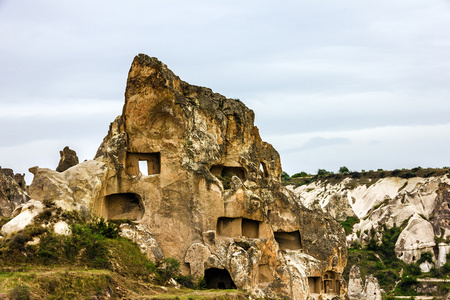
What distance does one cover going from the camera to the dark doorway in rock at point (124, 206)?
41562mm

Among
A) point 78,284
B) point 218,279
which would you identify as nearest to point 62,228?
point 78,284

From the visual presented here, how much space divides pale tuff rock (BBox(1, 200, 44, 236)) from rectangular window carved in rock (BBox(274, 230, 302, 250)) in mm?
20133

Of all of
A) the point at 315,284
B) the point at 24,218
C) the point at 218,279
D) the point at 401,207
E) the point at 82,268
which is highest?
the point at 401,207

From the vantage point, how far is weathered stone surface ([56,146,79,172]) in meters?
44.9

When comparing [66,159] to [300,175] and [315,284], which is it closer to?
[315,284]

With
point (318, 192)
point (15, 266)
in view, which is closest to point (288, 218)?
point (15, 266)

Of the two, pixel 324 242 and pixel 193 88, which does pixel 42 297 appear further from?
pixel 324 242

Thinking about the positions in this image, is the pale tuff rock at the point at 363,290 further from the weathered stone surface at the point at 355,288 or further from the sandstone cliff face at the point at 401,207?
the sandstone cliff face at the point at 401,207

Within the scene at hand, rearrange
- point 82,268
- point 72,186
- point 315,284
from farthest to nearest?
point 315,284, point 72,186, point 82,268

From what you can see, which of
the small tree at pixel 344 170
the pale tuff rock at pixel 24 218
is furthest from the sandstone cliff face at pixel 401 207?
the pale tuff rock at pixel 24 218

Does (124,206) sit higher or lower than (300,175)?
lower

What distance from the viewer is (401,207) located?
87938 mm

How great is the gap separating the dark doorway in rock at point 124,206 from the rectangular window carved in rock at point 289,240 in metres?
12.6

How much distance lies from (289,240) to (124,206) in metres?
14.0
